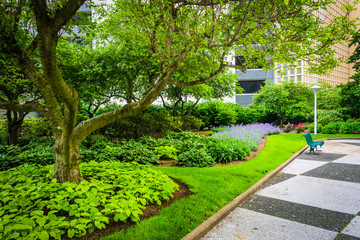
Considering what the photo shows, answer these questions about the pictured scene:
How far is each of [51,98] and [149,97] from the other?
1800 mm

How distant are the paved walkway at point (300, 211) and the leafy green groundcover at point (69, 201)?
4.67 ft

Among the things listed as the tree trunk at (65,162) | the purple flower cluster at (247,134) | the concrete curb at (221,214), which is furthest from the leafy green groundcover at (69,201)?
the purple flower cluster at (247,134)

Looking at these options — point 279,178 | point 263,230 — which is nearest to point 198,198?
point 263,230

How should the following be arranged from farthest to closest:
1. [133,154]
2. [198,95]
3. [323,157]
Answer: [198,95]
[323,157]
[133,154]

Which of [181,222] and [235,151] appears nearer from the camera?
[181,222]

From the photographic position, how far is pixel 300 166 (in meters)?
7.69

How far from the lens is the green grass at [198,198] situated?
2.99 meters

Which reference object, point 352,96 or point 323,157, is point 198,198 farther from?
point 352,96

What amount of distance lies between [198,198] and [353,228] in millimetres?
2646

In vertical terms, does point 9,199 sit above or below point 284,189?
above

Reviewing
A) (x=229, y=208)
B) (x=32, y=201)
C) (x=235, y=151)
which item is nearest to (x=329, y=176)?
(x=235, y=151)

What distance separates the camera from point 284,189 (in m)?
5.26

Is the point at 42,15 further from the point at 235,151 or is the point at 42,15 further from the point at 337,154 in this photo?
the point at 337,154

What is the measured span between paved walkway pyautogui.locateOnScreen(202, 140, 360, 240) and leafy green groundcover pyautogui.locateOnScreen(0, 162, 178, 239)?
1.42 m
